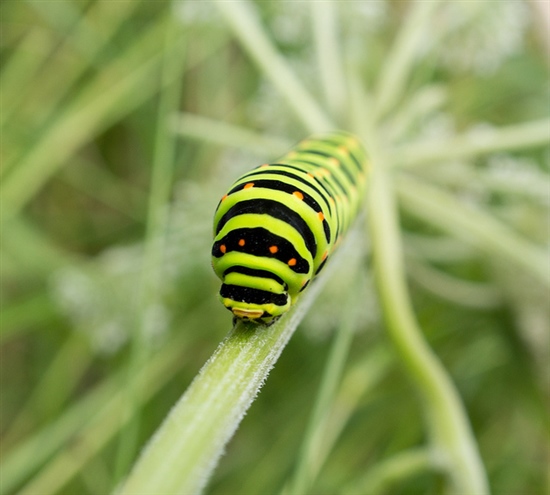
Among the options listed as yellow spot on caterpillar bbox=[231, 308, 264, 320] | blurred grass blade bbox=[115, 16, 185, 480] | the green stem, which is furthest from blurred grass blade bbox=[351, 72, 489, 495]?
yellow spot on caterpillar bbox=[231, 308, 264, 320]

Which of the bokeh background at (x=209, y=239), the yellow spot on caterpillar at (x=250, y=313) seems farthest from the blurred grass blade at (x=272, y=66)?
the yellow spot on caterpillar at (x=250, y=313)

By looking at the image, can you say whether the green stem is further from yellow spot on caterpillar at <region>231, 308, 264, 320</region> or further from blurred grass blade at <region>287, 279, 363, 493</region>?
yellow spot on caterpillar at <region>231, 308, 264, 320</region>

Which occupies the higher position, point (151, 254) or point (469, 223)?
point (469, 223)

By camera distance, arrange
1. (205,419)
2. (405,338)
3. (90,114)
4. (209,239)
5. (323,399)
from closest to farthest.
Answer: (205,419) < (323,399) < (405,338) < (209,239) < (90,114)

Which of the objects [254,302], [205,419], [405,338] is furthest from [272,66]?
[205,419]

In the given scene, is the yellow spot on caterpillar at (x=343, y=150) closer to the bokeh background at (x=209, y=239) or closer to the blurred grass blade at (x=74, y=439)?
the bokeh background at (x=209, y=239)

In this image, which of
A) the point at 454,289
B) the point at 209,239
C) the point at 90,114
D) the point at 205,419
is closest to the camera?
the point at 205,419

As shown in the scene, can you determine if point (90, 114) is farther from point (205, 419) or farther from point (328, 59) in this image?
point (205, 419)
